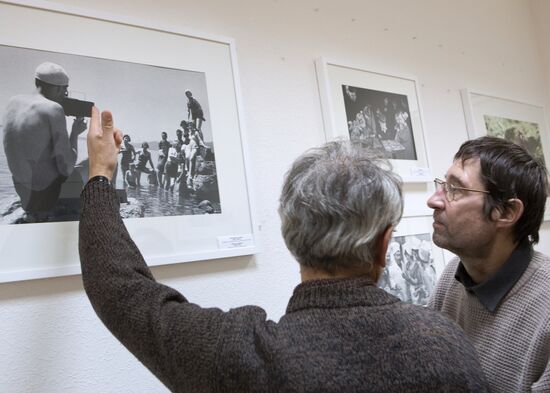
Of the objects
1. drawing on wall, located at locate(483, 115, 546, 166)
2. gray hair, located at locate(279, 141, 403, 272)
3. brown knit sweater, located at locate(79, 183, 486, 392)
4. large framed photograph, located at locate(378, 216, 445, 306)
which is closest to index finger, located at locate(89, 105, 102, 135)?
brown knit sweater, located at locate(79, 183, 486, 392)

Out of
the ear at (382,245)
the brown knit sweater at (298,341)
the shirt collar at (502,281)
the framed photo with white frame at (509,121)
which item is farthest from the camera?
the framed photo with white frame at (509,121)

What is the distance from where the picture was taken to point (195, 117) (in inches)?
50.9

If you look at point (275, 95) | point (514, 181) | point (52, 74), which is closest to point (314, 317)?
point (514, 181)

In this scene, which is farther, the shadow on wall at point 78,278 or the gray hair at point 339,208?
the shadow on wall at point 78,278

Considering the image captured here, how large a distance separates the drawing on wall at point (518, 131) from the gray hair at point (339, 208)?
1.66 meters

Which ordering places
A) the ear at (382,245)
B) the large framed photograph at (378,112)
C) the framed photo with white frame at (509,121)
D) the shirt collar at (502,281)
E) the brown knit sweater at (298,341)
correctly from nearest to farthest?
the brown knit sweater at (298,341) < the ear at (382,245) < the shirt collar at (502,281) < the large framed photograph at (378,112) < the framed photo with white frame at (509,121)

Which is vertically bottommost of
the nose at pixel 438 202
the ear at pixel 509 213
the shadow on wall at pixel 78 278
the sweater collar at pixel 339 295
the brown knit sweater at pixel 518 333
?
the brown knit sweater at pixel 518 333

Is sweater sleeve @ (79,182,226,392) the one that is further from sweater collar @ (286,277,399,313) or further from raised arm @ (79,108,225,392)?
sweater collar @ (286,277,399,313)

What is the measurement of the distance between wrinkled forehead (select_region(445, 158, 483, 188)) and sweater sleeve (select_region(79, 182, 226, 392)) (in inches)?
28.1

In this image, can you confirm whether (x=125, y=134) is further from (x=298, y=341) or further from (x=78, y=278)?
(x=298, y=341)

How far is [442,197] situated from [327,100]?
57cm

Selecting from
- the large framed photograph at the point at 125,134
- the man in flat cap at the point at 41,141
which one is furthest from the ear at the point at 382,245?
the man in flat cap at the point at 41,141

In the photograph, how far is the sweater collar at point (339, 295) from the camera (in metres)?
0.76

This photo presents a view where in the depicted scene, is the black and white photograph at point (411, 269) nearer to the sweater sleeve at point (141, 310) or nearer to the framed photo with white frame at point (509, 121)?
the framed photo with white frame at point (509, 121)
